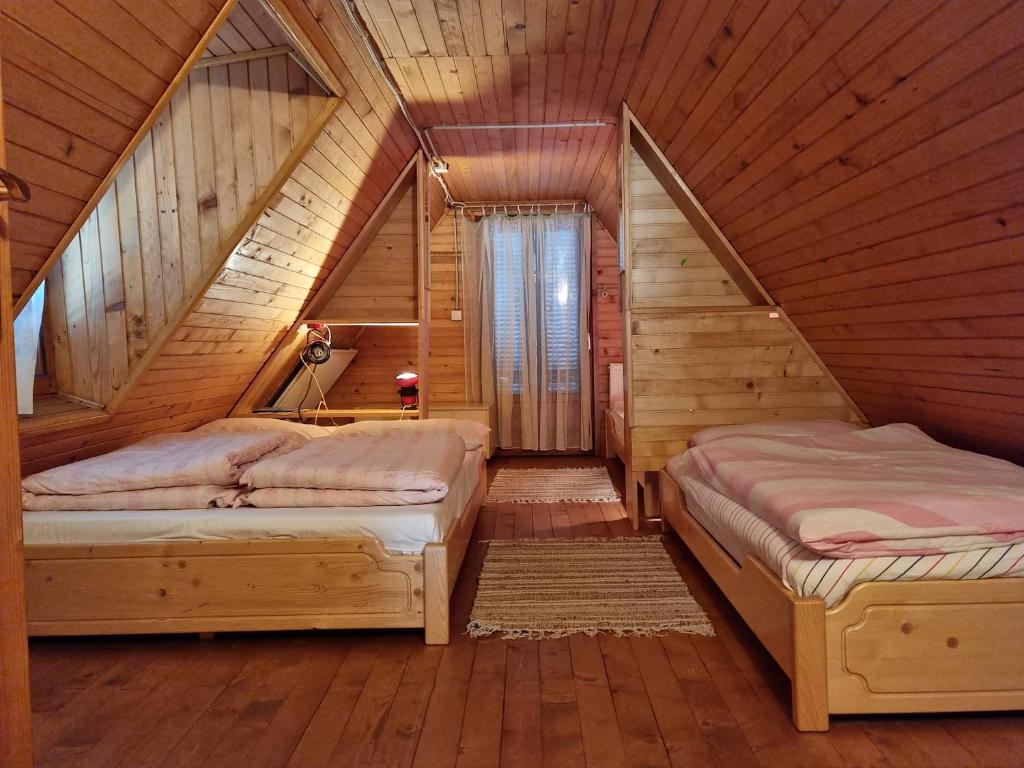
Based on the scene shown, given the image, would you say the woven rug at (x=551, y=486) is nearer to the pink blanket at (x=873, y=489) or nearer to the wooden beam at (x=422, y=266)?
the wooden beam at (x=422, y=266)

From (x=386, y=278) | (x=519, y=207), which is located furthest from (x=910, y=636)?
(x=519, y=207)

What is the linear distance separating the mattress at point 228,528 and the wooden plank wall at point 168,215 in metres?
0.61

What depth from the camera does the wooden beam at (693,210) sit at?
3342mm

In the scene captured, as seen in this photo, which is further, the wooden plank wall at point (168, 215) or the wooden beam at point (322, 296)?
the wooden beam at point (322, 296)

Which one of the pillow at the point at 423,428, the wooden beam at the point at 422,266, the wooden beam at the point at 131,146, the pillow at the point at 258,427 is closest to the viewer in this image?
the wooden beam at the point at 131,146

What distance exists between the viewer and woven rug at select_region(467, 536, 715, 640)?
7.39 feet

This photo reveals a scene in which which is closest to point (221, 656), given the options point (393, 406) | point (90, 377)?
point (90, 377)

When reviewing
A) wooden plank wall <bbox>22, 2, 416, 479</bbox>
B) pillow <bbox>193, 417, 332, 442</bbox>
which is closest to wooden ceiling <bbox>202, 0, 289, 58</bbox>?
wooden plank wall <bbox>22, 2, 416, 479</bbox>

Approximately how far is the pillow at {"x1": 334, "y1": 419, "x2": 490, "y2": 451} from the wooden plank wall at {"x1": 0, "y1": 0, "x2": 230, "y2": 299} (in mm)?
1628

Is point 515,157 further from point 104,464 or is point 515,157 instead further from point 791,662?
point 791,662

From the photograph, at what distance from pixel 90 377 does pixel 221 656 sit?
119 centimetres

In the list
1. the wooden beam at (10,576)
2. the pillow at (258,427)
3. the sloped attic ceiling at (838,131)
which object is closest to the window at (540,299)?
the sloped attic ceiling at (838,131)

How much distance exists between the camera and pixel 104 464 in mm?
2271

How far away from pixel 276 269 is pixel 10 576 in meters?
2.39
